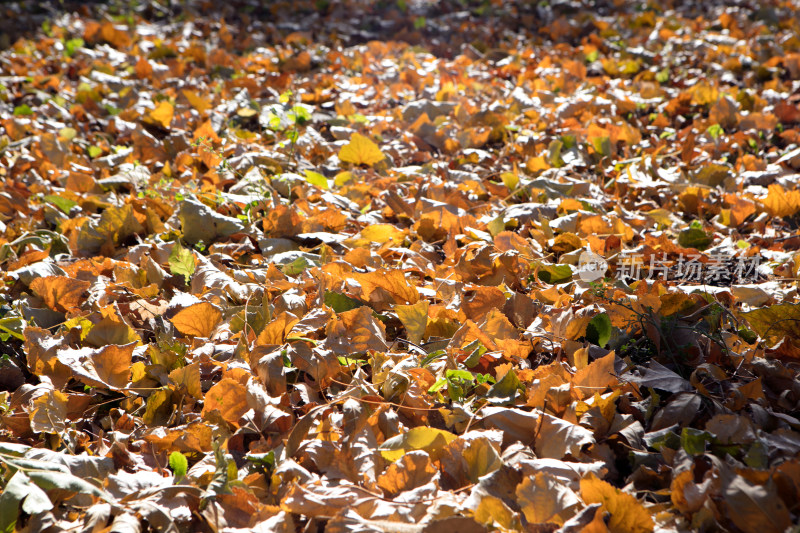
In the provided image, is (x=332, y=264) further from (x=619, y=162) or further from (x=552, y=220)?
(x=619, y=162)

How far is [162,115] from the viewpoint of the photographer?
3.25m

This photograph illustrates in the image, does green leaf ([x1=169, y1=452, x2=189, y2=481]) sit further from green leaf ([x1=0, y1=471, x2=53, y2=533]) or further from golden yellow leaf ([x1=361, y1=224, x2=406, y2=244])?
golden yellow leaf ([x1=361, y1=224, x2=406, y2=244])

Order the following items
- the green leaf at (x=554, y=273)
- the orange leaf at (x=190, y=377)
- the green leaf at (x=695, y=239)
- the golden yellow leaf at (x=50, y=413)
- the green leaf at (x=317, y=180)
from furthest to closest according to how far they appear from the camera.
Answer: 1. the green leaf at (x=317, y=180)
2. the green leaf at (x=695, y=239)
3. the green leaf at (x=554, y=273)
4. the orange leaf at (x=190, y=377)
5. the golden yellow leaf at (x=50, y=413)

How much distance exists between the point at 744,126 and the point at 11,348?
319 centimetres

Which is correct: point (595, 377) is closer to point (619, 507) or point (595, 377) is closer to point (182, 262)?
point (619, 507)

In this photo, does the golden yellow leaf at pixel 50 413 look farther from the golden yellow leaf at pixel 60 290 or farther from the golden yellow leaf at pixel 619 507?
the golden yellow leaf at pixel 619 507

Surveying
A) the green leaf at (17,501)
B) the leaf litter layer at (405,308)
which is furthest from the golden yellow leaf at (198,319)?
the green leaf at (17,501)

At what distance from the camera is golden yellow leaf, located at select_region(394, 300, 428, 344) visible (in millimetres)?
1627

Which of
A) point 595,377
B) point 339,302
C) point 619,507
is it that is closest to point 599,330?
point 595,377

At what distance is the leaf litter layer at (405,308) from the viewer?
1219 mm

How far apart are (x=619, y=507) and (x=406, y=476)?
391 mm

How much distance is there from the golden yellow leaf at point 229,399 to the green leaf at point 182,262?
64 cm

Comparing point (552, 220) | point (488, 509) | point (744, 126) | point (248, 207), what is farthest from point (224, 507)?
point (744, 126)

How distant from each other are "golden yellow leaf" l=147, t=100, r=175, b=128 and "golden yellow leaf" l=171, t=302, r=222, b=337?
1891 mm
